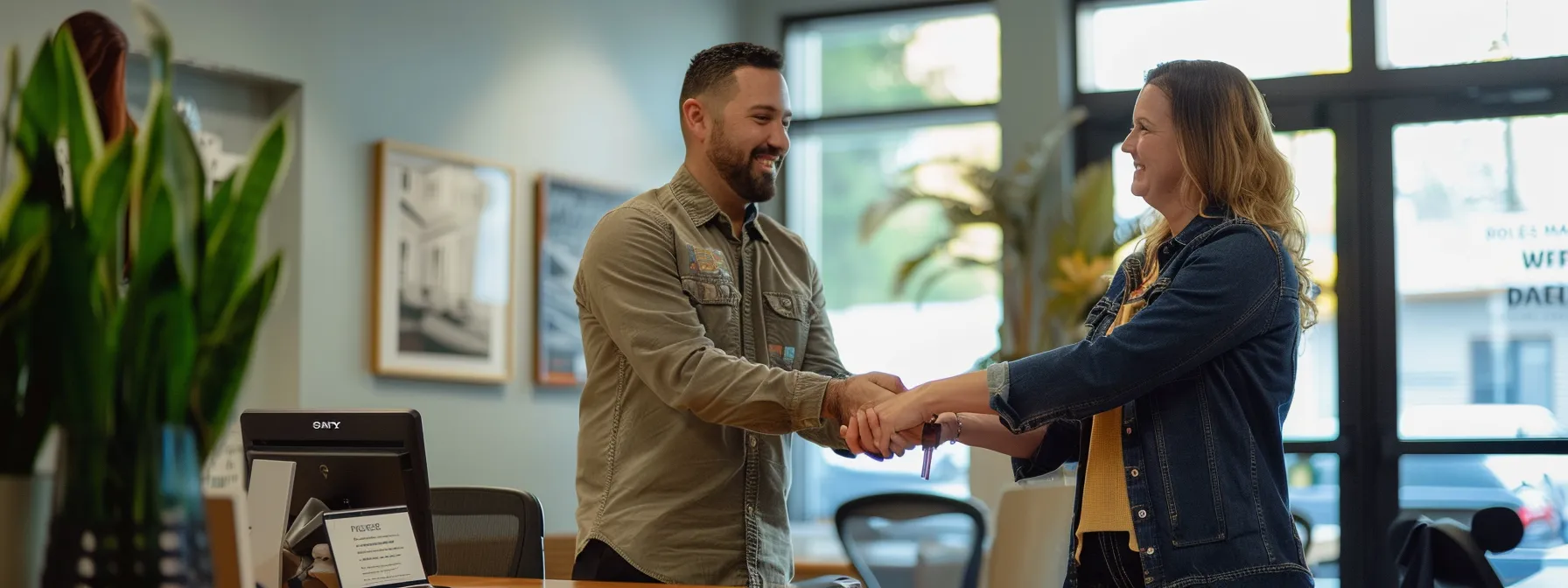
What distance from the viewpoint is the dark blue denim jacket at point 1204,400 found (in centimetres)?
177

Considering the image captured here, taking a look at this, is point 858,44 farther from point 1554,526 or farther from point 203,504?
point 203,504

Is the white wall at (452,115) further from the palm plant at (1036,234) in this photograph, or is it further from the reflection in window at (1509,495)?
the reflection in window at (1509,495)

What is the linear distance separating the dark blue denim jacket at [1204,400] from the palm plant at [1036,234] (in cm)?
376

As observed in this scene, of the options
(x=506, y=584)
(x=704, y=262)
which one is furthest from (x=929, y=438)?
(x=506, y=584)

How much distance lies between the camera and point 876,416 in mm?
2350

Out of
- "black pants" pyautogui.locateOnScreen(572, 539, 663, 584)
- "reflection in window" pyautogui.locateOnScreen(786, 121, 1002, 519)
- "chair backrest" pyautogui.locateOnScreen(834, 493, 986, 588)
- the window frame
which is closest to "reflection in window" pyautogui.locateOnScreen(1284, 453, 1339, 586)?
the window frame

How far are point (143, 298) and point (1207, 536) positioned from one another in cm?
129

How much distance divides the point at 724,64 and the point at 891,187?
3841 millimetres

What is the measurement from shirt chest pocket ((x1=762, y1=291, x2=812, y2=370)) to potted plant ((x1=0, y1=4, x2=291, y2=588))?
1651 mm

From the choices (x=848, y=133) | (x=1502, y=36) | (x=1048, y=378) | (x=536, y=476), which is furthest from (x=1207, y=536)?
(x=848, y=133)

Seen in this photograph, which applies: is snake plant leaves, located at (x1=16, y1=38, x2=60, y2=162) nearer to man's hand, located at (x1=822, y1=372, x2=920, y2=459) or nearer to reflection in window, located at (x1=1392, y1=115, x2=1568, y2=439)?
man's hand, located at (x1=822, y1=372, x2=920, y2=459)

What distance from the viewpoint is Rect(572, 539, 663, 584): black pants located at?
2312 millimetres

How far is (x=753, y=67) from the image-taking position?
2633mm

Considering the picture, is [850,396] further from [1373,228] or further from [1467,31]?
[1467,31]
